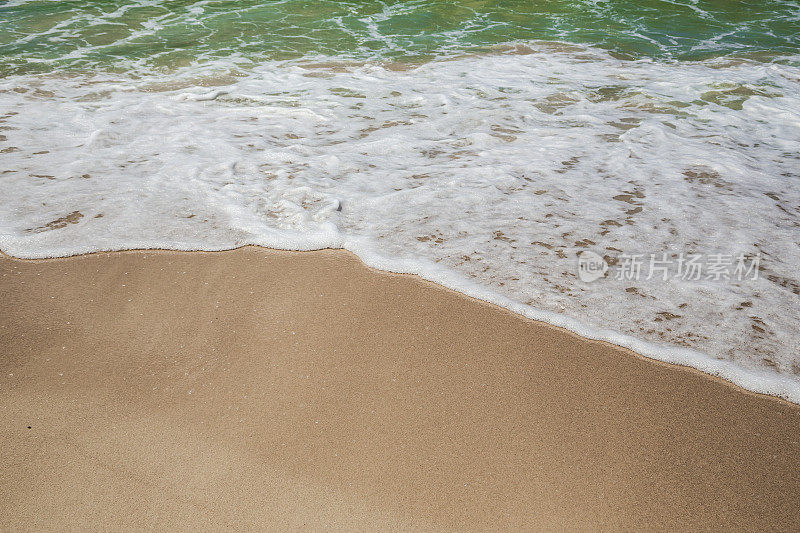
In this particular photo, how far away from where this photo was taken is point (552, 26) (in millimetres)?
10852

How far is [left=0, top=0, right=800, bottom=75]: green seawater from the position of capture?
8.63 meters

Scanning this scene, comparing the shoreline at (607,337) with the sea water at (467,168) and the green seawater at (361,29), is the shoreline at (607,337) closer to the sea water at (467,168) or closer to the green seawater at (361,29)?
the sea water at (467,168)

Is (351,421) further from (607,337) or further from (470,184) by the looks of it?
(470,184)

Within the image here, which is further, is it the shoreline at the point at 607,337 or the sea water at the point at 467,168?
the sea water at the point at 467,168

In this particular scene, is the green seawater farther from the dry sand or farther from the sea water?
the dry sand

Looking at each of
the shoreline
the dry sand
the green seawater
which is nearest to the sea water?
the shoreline

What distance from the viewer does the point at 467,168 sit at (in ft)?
14.2

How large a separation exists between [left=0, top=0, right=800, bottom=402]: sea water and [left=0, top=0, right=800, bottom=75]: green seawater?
149mm

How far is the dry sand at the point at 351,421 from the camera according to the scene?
1.77 meters

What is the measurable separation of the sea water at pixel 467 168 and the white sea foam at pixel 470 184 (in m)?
0.02

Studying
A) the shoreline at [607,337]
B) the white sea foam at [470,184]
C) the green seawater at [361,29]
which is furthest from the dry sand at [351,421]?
the green seawater at [361,29]

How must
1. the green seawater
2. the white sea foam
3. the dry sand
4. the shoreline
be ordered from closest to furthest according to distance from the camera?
the dry sand, the shoreline, the white sea foam, the green seawater

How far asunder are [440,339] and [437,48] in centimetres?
807

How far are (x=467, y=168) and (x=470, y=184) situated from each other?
1.21 ft
